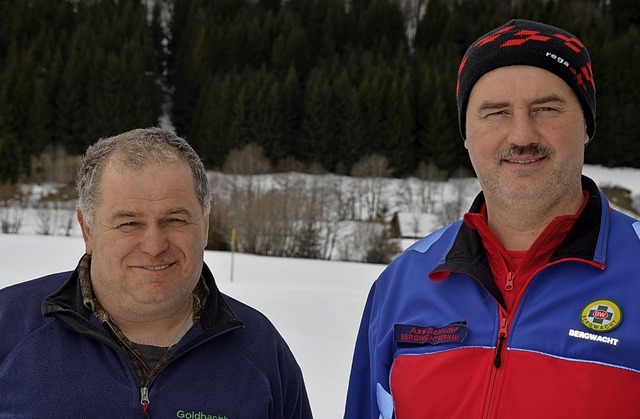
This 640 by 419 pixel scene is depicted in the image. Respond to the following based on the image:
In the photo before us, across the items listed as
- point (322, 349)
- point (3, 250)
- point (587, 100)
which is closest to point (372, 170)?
point (3, 250)

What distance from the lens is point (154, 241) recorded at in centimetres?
191

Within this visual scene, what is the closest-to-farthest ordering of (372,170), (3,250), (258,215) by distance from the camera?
(3,250) → (258,215) → (372,170)

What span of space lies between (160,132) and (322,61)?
51861 millimetres

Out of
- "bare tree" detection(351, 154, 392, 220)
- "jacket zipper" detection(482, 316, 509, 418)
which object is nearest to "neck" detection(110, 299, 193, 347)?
"jacket zipper" detection(482, 316, 509, 418)

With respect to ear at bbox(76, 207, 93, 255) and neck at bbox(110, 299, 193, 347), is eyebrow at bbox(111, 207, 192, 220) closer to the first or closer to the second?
ear at bbox(76, 207, 93, 255)

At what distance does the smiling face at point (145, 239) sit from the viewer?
1915 millimetres

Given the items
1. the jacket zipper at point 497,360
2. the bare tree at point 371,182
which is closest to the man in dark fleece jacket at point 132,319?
the jacket zipper at point 497,360

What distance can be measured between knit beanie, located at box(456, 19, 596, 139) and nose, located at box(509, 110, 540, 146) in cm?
16

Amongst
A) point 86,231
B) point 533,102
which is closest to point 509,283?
point 533,102

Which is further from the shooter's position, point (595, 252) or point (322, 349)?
point (322, 349)

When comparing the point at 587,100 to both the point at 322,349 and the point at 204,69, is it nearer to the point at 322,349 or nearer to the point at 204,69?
the point at 322,349

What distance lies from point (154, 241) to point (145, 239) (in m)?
0.03

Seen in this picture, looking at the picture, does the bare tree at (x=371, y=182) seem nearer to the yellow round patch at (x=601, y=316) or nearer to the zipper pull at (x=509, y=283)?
the zipper pull at (x=509, y=283)

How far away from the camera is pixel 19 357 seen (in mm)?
1891
